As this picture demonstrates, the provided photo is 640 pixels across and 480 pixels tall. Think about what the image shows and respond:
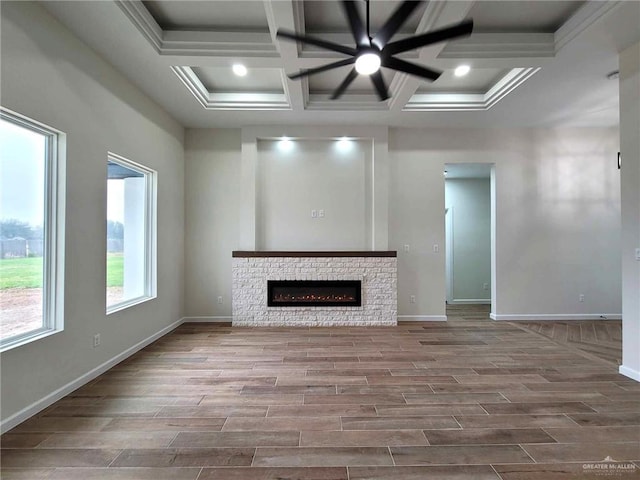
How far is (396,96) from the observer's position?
4035mm

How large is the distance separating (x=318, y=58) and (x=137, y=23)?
5.30ft

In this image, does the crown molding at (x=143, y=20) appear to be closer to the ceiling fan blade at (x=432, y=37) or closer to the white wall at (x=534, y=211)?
the ceiling fan blade at (x=432, y=37)

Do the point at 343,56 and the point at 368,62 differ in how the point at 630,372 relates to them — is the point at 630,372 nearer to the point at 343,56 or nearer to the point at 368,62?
the point at 368,62

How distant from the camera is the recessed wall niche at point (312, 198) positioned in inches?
205

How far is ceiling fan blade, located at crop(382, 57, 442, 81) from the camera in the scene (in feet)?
8.25

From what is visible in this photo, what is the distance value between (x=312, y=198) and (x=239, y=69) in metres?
2.20

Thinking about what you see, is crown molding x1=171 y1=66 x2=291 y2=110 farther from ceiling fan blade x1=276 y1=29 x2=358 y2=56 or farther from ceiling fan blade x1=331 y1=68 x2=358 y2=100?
ceiling fan blade x1=276 y1=29 x2=358 y2=56

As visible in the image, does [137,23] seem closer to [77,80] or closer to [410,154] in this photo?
[77,80]

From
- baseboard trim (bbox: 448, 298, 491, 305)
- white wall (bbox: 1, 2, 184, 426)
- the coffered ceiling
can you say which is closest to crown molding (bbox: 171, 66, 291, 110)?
the coffered ceiling

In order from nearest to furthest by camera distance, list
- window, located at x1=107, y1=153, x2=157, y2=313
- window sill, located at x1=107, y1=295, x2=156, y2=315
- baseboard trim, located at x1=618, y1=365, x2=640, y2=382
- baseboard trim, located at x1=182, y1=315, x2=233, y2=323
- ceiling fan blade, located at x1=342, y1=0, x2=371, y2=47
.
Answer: ceiling fan blade, located at x1=342, y1=0, x2=371, y2=47 → baseboard trim, located at x1=618, y1=365, x2=640, y2=382 → window sill, located at x1=107, y1=295, x2=156, y2=315 → window, located at x1=107, y1=153, x2=157, y2=313 → baseboard trim, located at x1=182, y1=315, x2=233, y2=323

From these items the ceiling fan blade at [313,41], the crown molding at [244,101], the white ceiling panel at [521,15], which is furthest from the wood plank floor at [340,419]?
the white ceiling panel at [521,15]

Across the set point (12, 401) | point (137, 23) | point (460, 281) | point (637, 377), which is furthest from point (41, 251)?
point (460, 281)

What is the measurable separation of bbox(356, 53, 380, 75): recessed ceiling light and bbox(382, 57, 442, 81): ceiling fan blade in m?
0.13

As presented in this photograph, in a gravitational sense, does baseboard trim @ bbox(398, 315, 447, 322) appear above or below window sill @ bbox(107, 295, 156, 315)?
below
